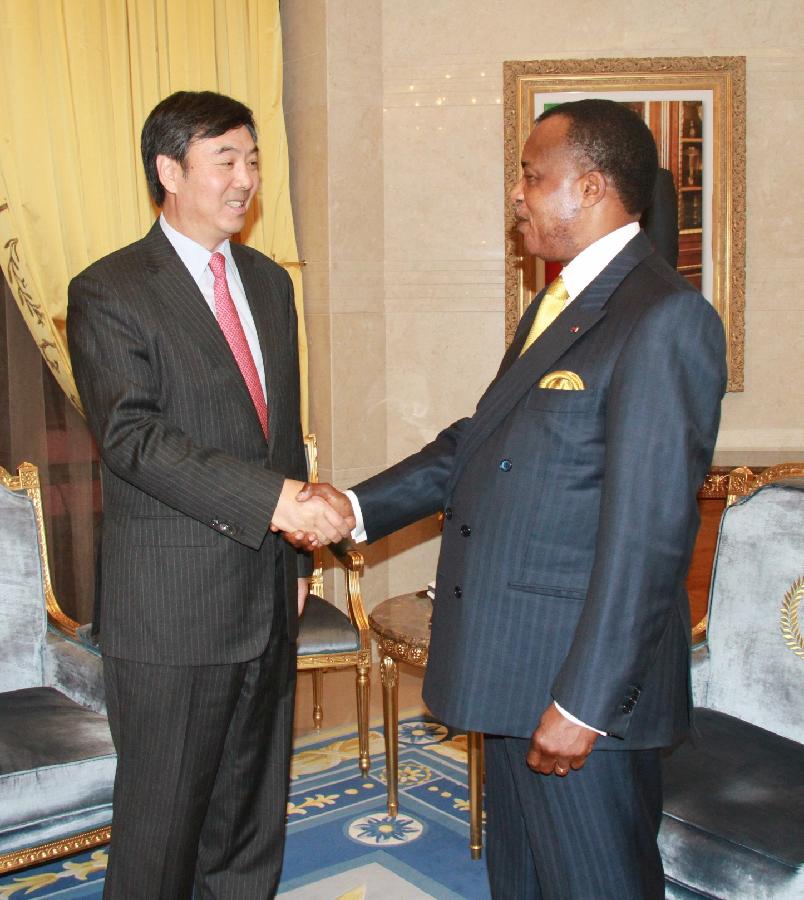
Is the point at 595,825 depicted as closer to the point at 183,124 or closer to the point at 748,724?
the point at 748,724

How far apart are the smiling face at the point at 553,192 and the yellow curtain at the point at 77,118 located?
2.53 m

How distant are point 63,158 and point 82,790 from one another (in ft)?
7.73

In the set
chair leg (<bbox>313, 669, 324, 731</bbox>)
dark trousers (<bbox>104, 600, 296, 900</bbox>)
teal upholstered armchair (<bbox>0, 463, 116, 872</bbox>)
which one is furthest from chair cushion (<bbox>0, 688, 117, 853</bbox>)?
chair leg (<bbox>313, 669, 324, 731</bbox>)

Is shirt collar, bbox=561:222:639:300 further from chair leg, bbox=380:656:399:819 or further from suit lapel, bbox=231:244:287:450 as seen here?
chair leg, bbox=380:656:399:819

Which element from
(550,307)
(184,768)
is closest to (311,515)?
(184,768)

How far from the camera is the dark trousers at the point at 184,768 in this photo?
2350mm

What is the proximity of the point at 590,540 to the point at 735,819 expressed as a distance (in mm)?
905

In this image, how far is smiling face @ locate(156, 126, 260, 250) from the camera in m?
→ 2.40

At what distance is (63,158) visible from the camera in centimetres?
402

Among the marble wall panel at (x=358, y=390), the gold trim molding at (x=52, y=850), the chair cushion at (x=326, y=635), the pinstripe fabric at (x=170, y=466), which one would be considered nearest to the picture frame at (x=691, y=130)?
the marble wall panel at (x=358, y=390)

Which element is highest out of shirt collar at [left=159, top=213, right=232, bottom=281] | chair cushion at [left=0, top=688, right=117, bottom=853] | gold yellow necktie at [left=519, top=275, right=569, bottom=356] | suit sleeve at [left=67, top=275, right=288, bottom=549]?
shirt collar at [left=159, top=213, right=232, bottom=281]

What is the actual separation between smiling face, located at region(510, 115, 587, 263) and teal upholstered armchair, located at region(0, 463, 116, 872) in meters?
1.71

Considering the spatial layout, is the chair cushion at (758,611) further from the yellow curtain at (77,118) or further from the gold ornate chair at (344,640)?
the yellow curtain at (77,118)

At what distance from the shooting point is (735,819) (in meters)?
2.33
